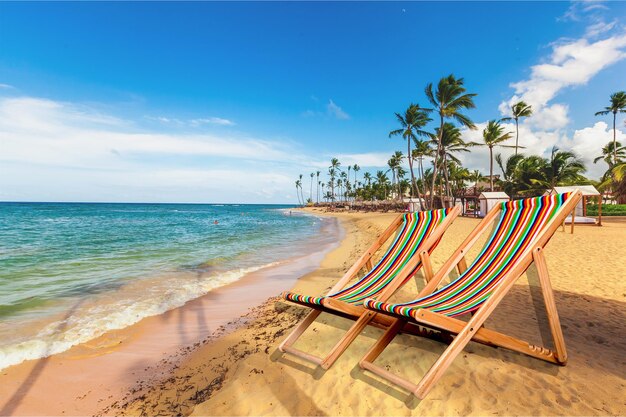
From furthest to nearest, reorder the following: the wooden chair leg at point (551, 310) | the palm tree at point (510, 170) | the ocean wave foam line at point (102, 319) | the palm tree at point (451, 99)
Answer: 1. the palm tree at point (510, 170)
2. the palm tree at point (451, 99)
3. the ocean wave foam line at point (102, 319)
4. the wooden chair leg at point (551, 310)

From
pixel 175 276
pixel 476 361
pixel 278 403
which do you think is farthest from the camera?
pixel 175 276

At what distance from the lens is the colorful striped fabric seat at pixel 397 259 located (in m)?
3.56

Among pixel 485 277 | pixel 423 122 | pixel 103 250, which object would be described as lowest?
pixel 103 250

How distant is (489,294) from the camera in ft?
9.23

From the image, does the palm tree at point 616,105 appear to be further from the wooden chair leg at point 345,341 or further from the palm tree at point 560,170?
the wooden chair leg at point 345,341

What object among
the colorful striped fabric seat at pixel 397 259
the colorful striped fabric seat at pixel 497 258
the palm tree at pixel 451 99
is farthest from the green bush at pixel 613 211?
the colorful striped fabric seat at pixel 497 258

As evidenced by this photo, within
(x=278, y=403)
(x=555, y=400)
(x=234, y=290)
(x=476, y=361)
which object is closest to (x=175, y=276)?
(x=234, y=290)

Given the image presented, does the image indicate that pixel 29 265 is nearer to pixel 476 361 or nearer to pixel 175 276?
pixel 175 276

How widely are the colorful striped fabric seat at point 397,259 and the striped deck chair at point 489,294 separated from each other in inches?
19.8

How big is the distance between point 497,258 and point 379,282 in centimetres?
128

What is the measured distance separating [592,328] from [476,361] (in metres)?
1.96

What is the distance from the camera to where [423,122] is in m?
26.0

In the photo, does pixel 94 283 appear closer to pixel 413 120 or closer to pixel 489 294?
pixel 489 294

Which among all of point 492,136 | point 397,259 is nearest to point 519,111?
point 492,136
